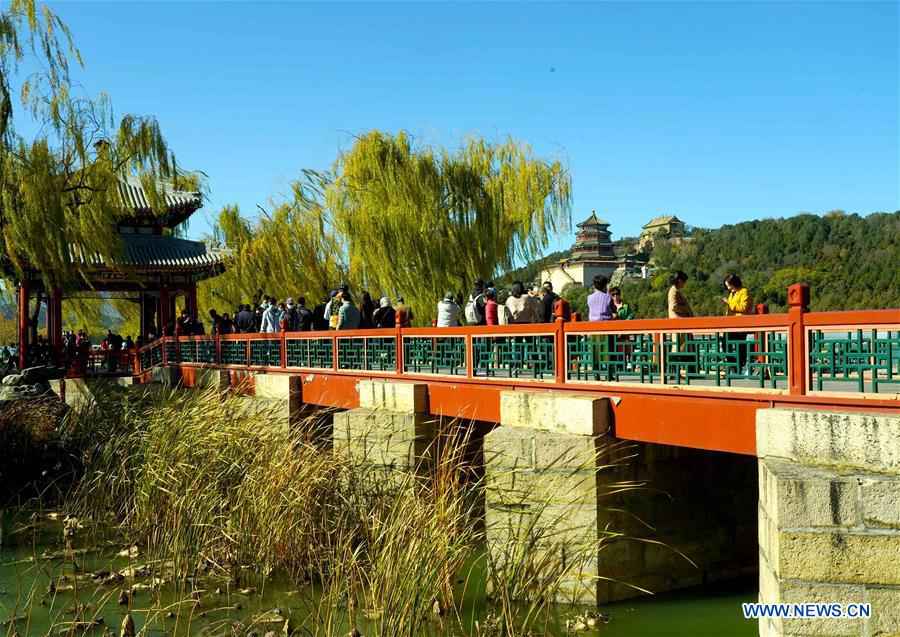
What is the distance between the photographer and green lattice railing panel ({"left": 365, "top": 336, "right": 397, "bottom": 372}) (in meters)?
11.2

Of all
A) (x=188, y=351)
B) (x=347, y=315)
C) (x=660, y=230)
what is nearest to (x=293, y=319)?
(x=347, y=315)

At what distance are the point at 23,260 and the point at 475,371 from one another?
1159cm

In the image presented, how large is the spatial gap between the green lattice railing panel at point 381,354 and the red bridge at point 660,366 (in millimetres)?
18

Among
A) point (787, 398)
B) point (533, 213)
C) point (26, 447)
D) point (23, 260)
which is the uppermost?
point (533, 213)

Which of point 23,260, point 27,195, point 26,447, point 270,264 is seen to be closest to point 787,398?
point 26,447

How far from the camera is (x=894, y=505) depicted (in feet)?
16.1

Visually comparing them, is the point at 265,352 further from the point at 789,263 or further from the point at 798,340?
the point at 789,263

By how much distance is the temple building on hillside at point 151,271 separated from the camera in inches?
786

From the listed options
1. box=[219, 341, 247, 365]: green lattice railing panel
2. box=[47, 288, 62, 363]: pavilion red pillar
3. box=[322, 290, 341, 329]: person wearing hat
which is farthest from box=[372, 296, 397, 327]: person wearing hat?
box=[47, 288, 62, 363]: pavilion red pillar

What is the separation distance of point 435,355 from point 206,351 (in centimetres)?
843

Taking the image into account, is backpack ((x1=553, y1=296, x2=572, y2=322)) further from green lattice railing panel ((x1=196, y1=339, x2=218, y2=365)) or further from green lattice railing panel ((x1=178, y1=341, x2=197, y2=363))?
green lattice railing panel ((x1=178, y1=341, x2=197, y2=363))

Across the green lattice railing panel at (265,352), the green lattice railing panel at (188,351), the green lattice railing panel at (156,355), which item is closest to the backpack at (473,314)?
the green lattice railing panel at (265,352)

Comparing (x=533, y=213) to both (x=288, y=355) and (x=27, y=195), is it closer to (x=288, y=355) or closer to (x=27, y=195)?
(x=288, y=355)

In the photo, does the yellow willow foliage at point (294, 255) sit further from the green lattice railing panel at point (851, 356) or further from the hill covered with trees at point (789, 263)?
the hill covered with trees at point (789, 263)
